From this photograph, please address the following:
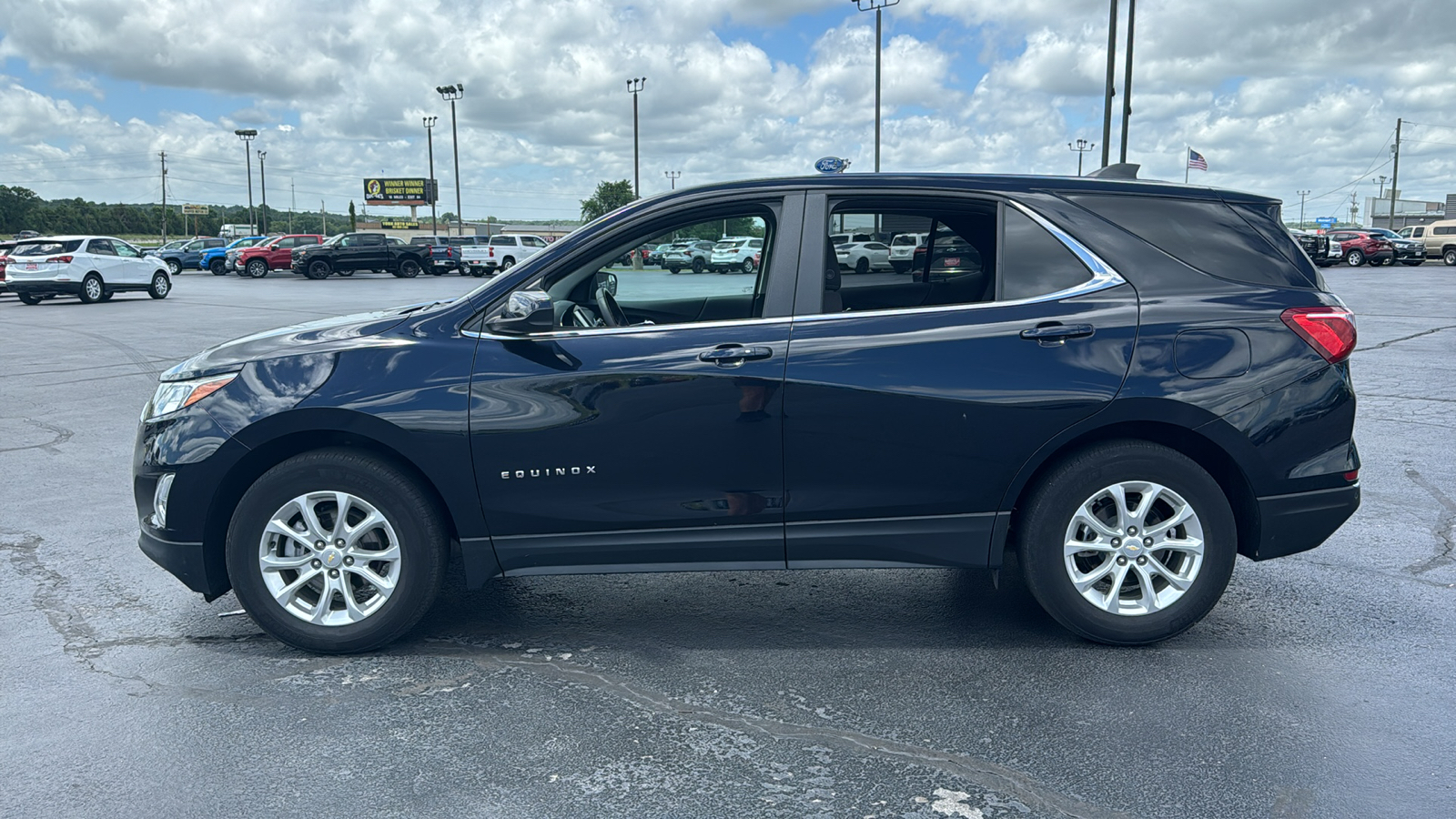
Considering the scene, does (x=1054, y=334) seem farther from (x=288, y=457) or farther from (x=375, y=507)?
(x=288, y=457)

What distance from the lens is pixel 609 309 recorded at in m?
4.36

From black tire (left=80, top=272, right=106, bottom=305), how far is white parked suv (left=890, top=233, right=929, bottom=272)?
28456 millimetres

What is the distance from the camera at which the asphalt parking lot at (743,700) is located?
3045mm

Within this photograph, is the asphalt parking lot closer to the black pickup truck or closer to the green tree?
the black pickup truck

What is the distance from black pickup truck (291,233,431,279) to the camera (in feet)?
140

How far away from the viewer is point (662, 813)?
2.93 metres

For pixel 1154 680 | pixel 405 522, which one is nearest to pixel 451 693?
pixel 405 522

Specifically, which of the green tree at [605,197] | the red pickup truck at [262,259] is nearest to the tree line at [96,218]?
the green tree at [605,197]

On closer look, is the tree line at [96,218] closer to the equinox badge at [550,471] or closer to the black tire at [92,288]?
the black tire at [92,288]

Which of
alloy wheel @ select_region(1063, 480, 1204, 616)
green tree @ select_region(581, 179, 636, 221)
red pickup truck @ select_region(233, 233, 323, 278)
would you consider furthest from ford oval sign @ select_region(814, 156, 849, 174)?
green tree @ select_region(581, 179, 636, 221)

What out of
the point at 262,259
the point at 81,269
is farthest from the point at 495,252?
the point at 81,269

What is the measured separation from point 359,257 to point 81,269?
17.0m

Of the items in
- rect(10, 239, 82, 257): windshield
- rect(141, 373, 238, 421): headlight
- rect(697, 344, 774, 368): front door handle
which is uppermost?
rect(10, 239, 82, 257): windshield

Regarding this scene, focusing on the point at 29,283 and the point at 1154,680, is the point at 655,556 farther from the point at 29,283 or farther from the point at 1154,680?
the point at 29,283
